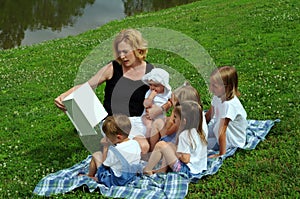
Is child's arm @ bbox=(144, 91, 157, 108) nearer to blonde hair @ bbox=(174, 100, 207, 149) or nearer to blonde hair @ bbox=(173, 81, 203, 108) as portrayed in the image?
blonde hair @ bbox=(173, 81, 203, 108)

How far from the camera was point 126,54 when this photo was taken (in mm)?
6879

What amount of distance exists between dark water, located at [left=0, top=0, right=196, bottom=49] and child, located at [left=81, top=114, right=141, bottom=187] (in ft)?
78.6

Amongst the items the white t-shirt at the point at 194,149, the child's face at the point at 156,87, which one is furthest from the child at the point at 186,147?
the child's face at the point at 156,87

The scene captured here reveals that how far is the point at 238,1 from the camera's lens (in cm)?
2088

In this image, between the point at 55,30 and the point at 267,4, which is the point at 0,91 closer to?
the point at 267,4

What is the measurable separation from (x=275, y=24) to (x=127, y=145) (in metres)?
9.76

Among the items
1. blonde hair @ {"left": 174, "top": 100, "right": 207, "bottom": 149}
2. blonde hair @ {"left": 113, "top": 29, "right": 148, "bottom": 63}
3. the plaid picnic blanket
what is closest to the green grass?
the plaid picnic blanket

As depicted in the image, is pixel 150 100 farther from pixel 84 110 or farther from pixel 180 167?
pixel 180 167

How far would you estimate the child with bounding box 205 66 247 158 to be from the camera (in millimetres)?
6590

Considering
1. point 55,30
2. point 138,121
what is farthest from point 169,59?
point 55,30

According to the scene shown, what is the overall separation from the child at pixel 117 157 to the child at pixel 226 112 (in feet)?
4.50

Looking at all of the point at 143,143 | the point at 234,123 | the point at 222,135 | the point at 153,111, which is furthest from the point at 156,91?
the point at 234,123

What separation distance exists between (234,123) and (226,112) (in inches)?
17.4

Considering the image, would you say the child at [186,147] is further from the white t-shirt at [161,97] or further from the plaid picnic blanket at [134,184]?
the white t-shirt at [161,97]
